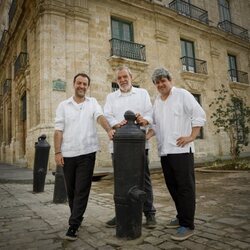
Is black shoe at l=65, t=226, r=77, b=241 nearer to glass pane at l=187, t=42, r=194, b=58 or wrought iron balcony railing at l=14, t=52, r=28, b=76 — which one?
wrought iron balcony railing at l=14, t=52, r=28, b=76

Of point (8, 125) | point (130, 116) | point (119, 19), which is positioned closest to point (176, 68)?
point (119, 19)

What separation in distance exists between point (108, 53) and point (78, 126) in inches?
378

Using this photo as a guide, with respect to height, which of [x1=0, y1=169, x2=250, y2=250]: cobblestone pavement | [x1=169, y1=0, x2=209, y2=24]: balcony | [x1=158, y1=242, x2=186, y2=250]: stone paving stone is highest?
[x1=169, y1=0, x2=209, y2=24]: balcony

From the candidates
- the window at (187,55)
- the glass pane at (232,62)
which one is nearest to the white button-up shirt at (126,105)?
the window at (187,55)

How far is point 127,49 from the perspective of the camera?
1259 cm

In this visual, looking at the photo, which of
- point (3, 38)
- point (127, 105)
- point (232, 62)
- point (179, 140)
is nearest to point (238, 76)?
point (232, 62)

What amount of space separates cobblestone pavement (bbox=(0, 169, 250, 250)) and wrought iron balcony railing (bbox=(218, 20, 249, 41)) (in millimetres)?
15129

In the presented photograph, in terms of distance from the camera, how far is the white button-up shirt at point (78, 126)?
2.96 metres

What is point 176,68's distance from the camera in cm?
1444

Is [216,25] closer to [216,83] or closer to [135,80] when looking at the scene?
[216,83]

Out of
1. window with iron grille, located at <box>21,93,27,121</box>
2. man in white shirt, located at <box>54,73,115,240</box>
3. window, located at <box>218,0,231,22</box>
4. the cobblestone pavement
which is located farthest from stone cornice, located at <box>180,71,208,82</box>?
man in white shirt, located at <box>54,73,115,240</box>

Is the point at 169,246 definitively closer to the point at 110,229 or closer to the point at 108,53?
Answer: the point at 110,229

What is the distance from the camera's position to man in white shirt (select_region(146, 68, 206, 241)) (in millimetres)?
2746

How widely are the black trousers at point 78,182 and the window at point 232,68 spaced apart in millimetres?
16661
